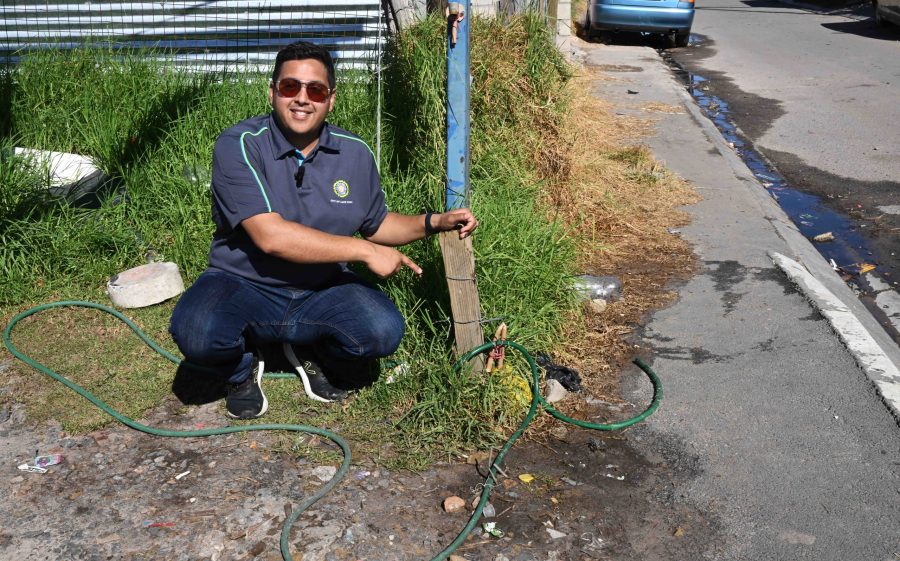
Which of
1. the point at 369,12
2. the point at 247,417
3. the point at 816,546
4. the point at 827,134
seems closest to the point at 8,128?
the point at 369,12

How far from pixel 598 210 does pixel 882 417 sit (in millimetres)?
2701

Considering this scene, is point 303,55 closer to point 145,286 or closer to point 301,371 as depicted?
point 301,371

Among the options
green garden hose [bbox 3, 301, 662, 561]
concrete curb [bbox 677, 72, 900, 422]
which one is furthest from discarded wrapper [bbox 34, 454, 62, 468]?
concrete curb [bbox 677, 72, 900, 422]

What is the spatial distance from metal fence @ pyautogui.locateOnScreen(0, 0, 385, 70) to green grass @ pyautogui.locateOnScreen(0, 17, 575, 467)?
0.30 meters

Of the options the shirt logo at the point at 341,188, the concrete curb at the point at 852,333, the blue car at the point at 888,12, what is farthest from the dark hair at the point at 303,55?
the blue car at the point at 888,12

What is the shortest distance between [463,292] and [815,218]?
4.13m

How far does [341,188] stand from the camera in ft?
12.1

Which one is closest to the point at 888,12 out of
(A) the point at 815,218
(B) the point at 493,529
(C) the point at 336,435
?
(A) the point at 815,218

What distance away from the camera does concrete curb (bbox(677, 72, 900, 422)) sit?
163 inches

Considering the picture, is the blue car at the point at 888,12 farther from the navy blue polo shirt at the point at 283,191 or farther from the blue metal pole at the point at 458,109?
the navy blue polo shirt at the point at 283,191

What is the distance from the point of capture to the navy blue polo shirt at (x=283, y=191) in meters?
3.50

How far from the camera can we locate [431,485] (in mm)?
3416

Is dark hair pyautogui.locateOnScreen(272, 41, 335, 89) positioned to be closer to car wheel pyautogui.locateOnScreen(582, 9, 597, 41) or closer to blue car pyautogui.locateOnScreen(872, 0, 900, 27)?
car wheel pyautogui.locateOnScreen(582, 9, 597, 41)

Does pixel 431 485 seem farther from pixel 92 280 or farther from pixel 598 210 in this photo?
pixel 598 210
